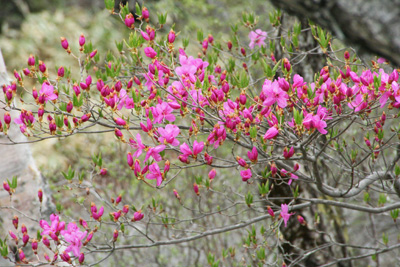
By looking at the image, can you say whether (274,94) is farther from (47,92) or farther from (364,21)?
(47,92)

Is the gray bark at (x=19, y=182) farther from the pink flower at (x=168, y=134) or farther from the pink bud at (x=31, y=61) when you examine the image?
the pink flower at (x=168, y=134)

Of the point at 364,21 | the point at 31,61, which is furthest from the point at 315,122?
the point at 31,61

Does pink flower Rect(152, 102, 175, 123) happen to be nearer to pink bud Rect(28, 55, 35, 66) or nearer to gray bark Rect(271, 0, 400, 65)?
pink bud Rect(28, 55, 35, 66)

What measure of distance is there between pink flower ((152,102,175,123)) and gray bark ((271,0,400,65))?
1257mm

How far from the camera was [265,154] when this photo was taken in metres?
2.44

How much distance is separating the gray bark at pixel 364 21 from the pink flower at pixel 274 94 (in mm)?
949

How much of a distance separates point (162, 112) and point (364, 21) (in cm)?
140

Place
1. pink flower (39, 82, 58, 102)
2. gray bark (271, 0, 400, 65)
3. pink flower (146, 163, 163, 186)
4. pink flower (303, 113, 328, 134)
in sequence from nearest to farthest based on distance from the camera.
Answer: gray bark (271, 0, 400, 65)
pink flower (303, 113, 328, 134)
pink flower (146, 163, 163, 186)
pink flower (39, 82, 58, 102)

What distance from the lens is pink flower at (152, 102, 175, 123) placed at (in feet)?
7.77

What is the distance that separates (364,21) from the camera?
112 centimetres

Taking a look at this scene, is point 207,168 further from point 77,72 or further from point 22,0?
point 22,0

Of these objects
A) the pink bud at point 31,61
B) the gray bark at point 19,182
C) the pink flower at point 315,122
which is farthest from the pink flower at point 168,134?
the gray bark at point 19,182

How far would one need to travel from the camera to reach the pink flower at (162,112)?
2369 mm

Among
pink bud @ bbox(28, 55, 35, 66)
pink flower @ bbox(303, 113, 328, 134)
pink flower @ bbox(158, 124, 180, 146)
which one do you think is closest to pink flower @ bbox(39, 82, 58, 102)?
pink bud @ bbox(28, 55, 35, 66)
